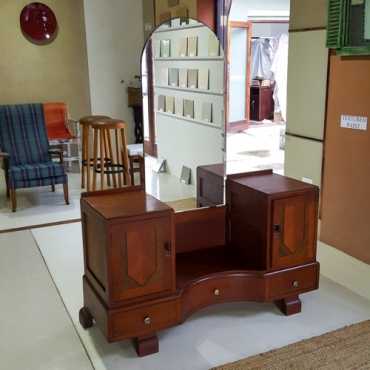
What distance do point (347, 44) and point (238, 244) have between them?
60.4 inches

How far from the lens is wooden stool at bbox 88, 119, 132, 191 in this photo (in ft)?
14.6

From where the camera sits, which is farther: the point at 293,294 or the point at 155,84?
the point at 155,84

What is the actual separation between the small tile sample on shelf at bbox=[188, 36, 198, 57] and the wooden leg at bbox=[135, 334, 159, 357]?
171cm

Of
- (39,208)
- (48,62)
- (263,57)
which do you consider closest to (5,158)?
(39,208)

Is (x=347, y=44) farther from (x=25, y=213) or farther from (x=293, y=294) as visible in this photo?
(x=25, y=213)

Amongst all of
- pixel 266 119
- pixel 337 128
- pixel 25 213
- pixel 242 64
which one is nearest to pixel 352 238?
pixel 337 128

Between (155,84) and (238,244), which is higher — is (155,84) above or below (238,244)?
above

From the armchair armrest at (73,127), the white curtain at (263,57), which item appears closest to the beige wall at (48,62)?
the armchair armrest at (73,127)

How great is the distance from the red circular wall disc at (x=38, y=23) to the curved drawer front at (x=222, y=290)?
503 centimetres

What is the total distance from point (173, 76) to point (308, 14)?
1.27 m

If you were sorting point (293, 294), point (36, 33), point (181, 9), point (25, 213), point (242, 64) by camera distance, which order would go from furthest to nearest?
point (242, 64) → point (36, 33) → point (181, 9) → point (25, 213) → point (293, 294)

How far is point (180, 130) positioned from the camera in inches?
124

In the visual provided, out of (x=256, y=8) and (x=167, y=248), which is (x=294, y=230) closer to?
(x=167, y=248)

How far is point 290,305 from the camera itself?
8.78 feet
